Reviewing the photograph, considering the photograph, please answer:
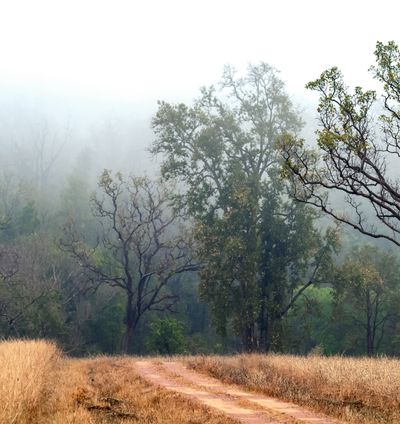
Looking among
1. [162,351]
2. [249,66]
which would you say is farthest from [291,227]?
[162,351]

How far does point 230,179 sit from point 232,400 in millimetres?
22960

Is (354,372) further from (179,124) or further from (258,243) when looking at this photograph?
(179,124)

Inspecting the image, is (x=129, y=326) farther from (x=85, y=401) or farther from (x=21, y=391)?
(x=21, y=391)

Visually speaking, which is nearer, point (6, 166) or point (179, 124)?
point (179, 124)

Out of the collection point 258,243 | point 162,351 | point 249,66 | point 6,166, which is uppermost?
point 6,166

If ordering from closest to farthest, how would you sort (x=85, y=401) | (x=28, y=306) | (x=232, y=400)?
(x=85, y=401) → (x=232, y=400) → (x=28, y=306)

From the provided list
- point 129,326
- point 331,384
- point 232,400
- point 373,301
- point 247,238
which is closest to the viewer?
point 232,400

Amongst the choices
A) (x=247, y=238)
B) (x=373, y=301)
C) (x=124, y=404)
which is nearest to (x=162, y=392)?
(x=124, y=404)

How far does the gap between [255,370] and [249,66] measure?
999 inches

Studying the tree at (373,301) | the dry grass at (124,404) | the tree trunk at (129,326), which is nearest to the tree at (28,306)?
the tree trunk at (129,326)

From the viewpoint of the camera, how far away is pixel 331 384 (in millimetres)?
14422

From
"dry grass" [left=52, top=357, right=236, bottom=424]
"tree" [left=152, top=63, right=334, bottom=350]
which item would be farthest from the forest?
"dry grass" [left=52, top=357, right=236, bottom=424]

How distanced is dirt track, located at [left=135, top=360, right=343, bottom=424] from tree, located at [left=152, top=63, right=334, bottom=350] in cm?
1401

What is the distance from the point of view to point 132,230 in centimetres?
4188
